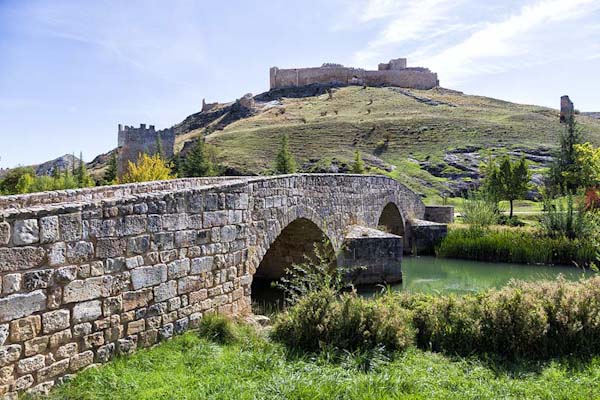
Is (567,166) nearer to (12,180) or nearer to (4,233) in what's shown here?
(12,180)

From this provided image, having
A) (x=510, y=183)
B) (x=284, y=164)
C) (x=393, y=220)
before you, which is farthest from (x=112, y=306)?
(x=284, y=164)

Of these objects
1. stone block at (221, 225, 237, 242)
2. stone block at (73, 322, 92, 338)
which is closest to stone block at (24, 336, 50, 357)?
stone block at (73, 322, 92, 338)

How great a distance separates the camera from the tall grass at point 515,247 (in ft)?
58.2

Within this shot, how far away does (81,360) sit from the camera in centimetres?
516

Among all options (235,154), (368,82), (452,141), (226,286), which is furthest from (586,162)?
(368,82)

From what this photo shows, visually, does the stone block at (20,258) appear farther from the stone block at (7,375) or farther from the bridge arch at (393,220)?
the bridge arch at (393,220)

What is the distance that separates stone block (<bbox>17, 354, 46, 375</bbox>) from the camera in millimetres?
4559

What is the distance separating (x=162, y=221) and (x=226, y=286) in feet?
5.81

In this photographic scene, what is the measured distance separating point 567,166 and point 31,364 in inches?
1450

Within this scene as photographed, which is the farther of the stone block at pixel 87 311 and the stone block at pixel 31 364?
the stone block at pixel 87 311

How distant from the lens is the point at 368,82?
88.7m

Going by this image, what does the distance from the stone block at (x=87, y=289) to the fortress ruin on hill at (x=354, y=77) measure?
277 ft

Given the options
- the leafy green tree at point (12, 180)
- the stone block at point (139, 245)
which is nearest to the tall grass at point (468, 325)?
the stone block at point (139, 245)

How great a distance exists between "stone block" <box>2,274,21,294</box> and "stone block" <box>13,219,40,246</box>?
27 centimetres
